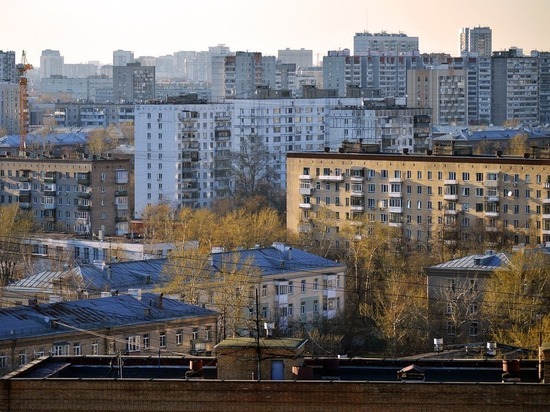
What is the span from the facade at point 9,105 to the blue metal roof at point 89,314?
92050 millimetres

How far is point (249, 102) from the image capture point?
2867 inches

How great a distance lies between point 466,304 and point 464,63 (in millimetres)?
78763

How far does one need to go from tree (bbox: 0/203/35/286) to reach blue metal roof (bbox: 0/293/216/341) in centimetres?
1004

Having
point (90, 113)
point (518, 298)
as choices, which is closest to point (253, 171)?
point (518, 298)

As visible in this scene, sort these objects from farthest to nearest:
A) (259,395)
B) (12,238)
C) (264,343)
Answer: (12,238)
(264,343)
(259,395)

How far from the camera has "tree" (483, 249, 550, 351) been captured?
33312 millimetres

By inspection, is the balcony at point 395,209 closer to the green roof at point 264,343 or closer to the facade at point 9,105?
the green roof at point 264,343

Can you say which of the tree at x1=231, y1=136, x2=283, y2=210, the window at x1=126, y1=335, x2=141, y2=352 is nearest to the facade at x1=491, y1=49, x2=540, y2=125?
the tree at x1=231, y1=136, x2=283, y2=210

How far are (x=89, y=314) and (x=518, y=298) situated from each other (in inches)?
373

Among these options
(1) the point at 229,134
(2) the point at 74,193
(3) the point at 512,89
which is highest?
(3) the point at 512,89

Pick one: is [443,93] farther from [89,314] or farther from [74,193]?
[89,314]

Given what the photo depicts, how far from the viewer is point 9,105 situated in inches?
4843

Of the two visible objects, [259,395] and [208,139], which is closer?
[259,395]

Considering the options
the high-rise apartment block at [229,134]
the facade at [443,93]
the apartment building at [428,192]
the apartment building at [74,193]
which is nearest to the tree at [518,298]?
the apartment building at [428,192]
